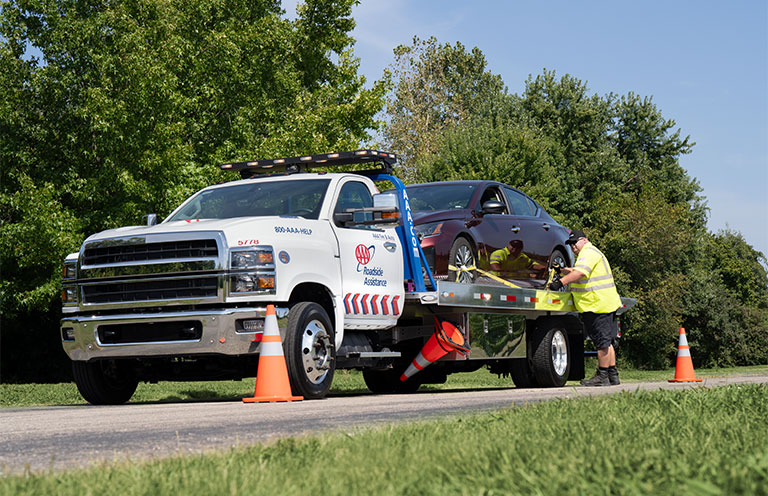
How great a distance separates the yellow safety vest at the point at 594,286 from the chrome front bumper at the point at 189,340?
5.26 meters

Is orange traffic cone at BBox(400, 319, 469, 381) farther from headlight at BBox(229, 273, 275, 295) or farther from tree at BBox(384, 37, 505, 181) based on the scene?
tree at BBox(384, 37, 505, 181)

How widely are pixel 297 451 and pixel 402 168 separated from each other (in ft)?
162

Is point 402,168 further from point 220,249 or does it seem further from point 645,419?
point 645,419

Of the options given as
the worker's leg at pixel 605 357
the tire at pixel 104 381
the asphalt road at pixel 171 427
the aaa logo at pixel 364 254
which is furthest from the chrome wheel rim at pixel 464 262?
the tire at pixel 104 381

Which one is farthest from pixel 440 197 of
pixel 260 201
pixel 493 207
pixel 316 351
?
pixel 316 351

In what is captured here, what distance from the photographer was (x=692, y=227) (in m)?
50.6

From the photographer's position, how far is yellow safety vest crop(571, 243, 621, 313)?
12.9 m

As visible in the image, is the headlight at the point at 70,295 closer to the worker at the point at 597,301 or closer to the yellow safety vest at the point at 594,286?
the worker at the point at 597,301

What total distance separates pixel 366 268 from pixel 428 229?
4.82 ft

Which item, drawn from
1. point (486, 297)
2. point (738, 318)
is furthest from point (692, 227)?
point (486, 297)

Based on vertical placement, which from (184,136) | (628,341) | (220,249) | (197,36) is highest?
(197,36)

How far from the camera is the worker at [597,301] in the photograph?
1281 cm

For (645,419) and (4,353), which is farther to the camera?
(4,353)

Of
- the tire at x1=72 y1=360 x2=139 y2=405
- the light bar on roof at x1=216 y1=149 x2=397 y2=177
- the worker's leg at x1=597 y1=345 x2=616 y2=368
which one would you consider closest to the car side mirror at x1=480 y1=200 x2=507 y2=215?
the light bar on roof at x1=216 y1=149 x2=397 y2=177
